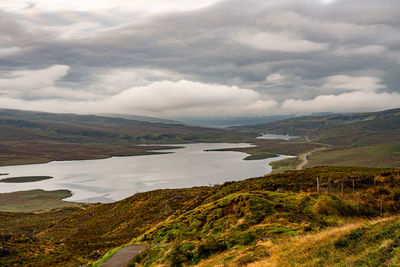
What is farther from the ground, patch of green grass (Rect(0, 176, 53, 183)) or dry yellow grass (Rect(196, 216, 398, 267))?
dry yellow grass (Rect(196, 216, 398, 267))

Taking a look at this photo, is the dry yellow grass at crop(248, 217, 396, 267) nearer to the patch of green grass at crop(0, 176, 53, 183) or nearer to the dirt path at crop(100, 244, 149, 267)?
the dirt path at crop(100, 244, 149, 267)

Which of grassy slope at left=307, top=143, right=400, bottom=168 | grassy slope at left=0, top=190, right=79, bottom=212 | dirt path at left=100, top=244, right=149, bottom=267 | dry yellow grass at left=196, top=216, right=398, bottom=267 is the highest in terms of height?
dry yellow grass at left=196, top=216, right=398, bottom=267

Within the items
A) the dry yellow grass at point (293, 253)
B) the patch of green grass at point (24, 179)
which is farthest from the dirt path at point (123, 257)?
the patch of green grass at point (24, 179)

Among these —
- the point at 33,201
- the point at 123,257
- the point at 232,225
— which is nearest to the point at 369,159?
the point at 232,225

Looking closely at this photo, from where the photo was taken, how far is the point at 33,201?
397 ft

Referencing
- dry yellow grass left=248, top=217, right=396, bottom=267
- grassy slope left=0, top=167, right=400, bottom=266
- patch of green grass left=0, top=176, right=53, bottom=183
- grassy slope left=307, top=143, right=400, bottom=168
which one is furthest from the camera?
patch of green grass left=0, top=176, right=53, bottom=183

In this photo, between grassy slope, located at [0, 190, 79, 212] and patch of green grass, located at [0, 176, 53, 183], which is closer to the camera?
grassy slope, located at [0, 190, 79, 212]

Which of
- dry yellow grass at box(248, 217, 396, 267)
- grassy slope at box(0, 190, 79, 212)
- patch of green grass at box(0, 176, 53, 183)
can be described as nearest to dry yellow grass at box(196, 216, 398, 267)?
dry yellow grass at box(248, 217, 396, 267)

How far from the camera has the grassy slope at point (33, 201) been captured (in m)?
109

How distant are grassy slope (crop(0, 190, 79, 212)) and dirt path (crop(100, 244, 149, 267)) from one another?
9421cm

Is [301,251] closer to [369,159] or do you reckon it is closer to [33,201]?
[33,201]

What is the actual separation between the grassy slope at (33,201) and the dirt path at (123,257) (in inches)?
3709

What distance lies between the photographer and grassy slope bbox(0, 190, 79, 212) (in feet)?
357

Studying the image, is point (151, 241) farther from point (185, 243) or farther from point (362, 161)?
point (362, 161)
